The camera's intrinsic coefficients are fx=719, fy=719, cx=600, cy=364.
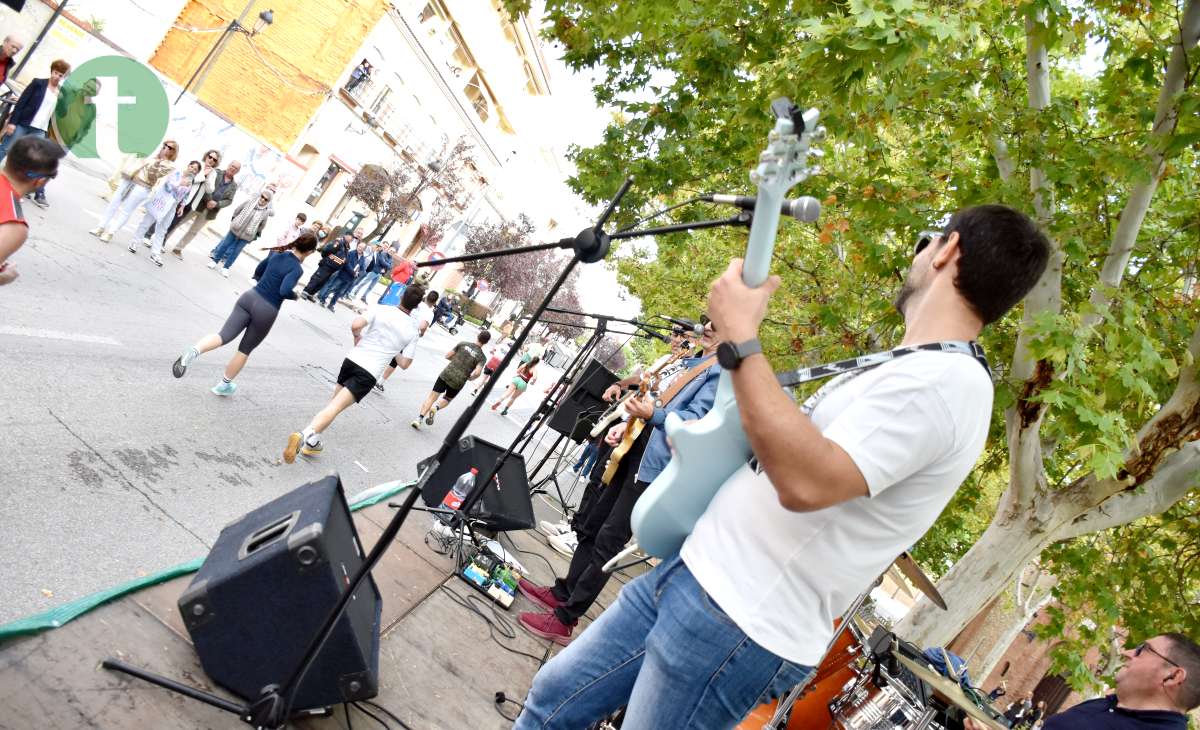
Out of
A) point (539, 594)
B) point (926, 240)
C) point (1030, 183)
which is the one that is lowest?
point (539, 594)

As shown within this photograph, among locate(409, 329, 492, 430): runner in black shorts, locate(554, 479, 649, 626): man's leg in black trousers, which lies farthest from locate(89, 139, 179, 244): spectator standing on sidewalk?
locate(554, 479, 649, 626): man's leg in black trousers

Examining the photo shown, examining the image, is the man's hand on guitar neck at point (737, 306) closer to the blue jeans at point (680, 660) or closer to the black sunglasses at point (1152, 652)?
the blue jeans at point (680, 660)

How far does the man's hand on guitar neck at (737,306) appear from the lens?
1664 mm

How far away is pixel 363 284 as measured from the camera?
2269cm

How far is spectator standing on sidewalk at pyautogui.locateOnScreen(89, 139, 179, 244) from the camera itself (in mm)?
11102

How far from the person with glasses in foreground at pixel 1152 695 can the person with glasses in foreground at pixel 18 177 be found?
6147 mm

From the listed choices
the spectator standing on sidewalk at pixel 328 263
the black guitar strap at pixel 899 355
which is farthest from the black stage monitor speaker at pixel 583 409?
the spectator standing on sidewalk at pixel 328 263

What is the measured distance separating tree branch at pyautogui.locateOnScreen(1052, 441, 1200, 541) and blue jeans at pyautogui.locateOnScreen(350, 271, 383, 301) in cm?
1956

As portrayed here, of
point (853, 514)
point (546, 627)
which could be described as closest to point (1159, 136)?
point (853, 514)

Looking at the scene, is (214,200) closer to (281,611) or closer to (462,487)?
(462,487)

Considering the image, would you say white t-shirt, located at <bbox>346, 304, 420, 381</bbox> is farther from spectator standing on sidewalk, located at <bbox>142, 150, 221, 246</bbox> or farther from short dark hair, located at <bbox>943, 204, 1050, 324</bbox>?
spectator standing on sidewalk, located at <bbox>142, 150, 221, 246</bbox>

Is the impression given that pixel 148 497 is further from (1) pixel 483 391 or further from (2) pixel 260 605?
(1) pixel 483 391

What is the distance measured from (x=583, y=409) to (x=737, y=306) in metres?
9.04

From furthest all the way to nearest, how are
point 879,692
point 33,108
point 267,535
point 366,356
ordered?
point 33,108
point 366,356
point 879,692
point 267,535
